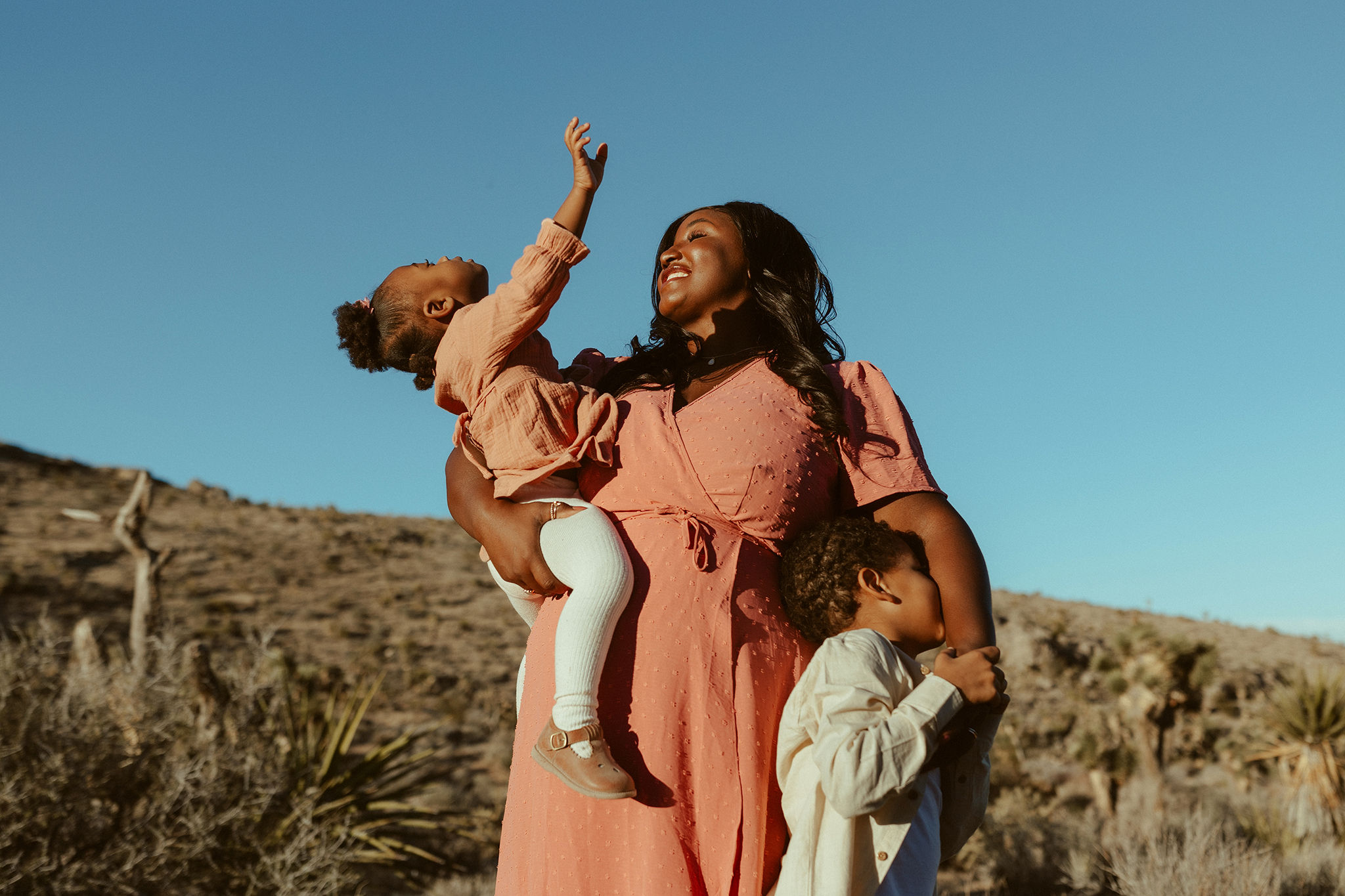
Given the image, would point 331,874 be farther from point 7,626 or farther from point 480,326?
point 7,626

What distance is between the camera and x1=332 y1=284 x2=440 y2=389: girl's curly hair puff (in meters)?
3.06

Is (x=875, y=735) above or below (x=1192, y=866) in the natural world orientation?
above

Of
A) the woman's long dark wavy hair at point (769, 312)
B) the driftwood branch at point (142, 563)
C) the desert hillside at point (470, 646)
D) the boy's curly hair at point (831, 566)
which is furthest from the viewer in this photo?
the desert hillside at point (470, 646)

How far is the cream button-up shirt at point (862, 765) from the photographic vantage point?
192 centimetres

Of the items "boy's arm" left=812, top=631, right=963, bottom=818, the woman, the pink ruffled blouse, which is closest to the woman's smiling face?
the woman

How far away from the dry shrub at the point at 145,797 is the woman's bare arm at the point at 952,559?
8.14 m

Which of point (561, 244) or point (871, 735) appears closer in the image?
point (871, 735)

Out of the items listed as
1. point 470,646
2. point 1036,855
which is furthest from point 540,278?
point 470,646

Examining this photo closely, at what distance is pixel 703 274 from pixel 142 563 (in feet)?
47.2

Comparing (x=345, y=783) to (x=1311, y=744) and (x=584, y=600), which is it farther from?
(x=1311, y=744)

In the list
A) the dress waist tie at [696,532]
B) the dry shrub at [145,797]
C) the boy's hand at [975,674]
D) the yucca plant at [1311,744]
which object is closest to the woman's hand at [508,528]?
the dress waist tie at [696,532]

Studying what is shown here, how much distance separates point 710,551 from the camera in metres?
2.33

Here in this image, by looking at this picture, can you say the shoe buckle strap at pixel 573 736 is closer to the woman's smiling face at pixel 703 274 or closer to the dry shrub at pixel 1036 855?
Answer: the woman's smiling face at pixel 703 274

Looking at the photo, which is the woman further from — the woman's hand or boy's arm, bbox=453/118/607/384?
boy's arm, bbox=453/118/607/384
